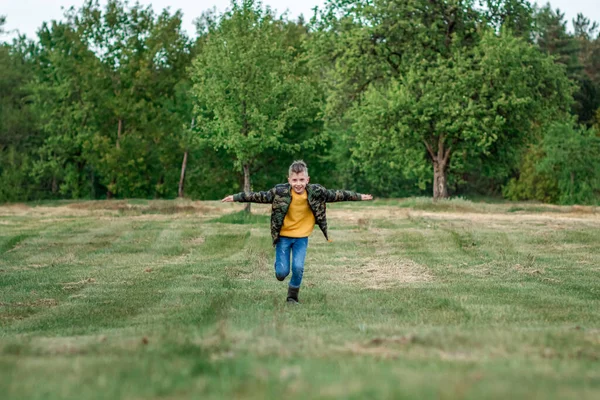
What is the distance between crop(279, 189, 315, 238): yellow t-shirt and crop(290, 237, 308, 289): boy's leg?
6.3 inches

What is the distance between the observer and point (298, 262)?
38.8ft

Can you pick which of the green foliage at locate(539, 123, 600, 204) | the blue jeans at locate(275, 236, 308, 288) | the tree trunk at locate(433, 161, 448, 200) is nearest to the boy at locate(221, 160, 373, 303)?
the blue jeans at locate(275, 236, 308, 288)

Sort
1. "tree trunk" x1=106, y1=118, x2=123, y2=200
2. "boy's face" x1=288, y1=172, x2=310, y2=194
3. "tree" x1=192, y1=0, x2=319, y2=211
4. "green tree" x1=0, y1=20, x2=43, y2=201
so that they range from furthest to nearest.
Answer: "tree trunk" x1=106, y1=118, x2=123, y2=200
"green tree" x1=0, y1=20, x2=43, y2=201
"tree" x1=192, y1=0, x2=319, y2=211
"boy's face" x1=288, y1=172, x2=310, y2=194

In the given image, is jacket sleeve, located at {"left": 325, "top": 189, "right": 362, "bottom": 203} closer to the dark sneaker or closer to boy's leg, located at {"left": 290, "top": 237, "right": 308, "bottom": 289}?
boy's leg, located at {"left": 290, "top": 237, "right": 308, "bottom": 289}

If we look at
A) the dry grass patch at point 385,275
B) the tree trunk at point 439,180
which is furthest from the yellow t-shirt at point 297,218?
the tree trunk at point 439,180

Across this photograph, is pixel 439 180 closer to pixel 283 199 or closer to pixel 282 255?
pixel 282 255

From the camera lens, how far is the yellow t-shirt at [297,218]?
1176 cm

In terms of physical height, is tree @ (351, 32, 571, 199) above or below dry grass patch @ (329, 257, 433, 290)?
above

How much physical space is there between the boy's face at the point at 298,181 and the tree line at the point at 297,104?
19497 millimetres

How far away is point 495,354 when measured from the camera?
6461mm

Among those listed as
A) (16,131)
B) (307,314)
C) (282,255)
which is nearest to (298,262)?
(282,255)

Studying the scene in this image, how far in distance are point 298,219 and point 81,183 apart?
48.3 meters

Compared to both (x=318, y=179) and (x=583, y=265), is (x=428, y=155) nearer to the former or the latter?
(x=318, y=179)

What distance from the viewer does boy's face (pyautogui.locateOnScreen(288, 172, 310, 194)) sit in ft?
37.8
